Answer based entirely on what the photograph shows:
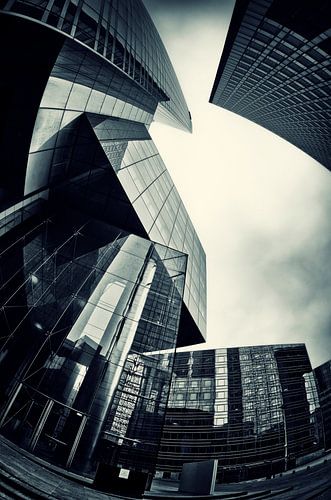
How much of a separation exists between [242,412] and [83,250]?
40.4 metres

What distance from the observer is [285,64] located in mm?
32469

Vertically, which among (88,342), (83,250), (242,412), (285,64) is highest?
(285,64)

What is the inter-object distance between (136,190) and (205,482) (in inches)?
678

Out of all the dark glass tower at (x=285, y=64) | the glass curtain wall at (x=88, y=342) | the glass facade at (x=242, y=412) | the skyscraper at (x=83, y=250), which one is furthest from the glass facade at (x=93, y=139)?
the glass facade at (x=242, y=412)

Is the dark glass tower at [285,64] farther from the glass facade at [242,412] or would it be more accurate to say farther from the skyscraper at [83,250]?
the glass facade at [242,412]

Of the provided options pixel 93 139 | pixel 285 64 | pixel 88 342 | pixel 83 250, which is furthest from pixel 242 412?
pixel 285 64

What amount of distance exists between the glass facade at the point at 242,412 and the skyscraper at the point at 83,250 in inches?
1193

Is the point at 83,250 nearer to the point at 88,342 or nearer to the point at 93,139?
the point at 88,342

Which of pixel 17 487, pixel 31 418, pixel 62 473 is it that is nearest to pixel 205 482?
pixel 62 473

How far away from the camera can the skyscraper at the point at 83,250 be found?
10.8 meters

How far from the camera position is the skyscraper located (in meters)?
10.8

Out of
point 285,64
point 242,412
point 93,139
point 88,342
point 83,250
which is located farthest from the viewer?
point 242,412

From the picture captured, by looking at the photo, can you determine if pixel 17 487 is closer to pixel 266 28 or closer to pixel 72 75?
pixel 72 75

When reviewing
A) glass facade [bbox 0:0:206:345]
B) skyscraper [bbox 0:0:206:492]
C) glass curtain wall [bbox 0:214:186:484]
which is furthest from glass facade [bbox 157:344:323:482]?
glass curtain wall [bbox 0:214:186:484]
